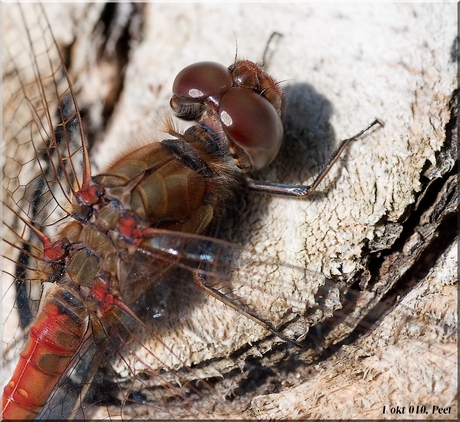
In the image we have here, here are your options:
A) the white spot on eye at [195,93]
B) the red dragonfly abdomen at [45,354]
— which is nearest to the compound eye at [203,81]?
the white spot on eye at [195,93]

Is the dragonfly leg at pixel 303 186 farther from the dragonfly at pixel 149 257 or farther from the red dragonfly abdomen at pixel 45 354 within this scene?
the red dragonfly abdomen at pixel 45 354

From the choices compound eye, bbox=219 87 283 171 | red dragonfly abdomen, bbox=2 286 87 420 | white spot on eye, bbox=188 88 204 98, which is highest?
white spot on eye, bbox=188 88 204 98

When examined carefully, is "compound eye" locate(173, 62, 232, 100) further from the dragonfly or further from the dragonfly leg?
the dragonfly leg

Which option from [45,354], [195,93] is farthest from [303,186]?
[45,354]

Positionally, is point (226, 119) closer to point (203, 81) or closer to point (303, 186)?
point (203, 81)

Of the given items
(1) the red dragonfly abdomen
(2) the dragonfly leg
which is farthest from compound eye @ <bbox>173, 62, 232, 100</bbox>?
(1) the red dragonfly abdomen

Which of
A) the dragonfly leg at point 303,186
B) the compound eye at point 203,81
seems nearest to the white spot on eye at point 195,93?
the compound eye at point 203,81

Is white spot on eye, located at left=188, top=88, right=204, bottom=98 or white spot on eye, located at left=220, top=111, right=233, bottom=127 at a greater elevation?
white spot on eye, located at left=188, top=88, right=204, bottom=98

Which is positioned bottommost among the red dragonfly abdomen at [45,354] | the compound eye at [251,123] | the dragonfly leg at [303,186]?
the red dragonfly abdomen at [45,354]

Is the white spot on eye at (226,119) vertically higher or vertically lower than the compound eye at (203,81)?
lower
